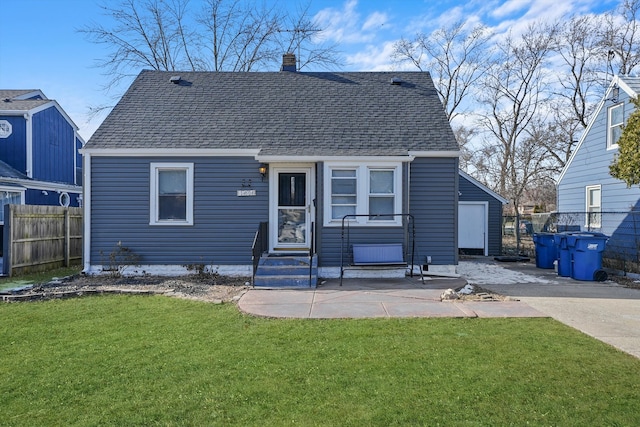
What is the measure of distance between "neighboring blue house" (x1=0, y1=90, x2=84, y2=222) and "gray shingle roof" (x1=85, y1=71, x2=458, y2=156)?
7144 millimetres

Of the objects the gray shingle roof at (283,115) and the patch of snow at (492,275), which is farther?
the gray shingle roof at (283,115)

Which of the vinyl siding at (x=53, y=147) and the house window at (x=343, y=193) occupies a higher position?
the vinyl siding at (x=53, y=147)

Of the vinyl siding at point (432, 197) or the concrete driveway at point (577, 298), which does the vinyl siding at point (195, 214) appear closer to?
the vinyl siding at point (432, 197)

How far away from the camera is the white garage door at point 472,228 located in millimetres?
16297

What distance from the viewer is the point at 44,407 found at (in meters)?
3.35

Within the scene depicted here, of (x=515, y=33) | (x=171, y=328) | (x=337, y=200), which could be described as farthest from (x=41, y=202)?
(x=515, y=33)

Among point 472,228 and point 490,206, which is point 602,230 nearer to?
point 490,206

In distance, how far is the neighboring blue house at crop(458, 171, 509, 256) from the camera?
53.1 feet

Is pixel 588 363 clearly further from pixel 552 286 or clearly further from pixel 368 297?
pixel 552 286

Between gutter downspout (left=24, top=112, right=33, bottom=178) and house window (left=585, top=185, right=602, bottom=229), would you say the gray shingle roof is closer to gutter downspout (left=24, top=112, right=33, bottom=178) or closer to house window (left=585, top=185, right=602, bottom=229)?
house window (left=585, top=185, right=602, bottom=229)

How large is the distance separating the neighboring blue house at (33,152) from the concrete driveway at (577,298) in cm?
1553

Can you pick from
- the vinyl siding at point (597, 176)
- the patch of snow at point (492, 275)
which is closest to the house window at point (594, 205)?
the vinyl siding at point (597, 176)

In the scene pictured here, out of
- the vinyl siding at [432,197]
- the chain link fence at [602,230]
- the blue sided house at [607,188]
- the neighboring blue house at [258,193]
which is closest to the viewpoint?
the neighboring blue house at [258,193]

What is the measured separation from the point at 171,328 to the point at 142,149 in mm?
5736
